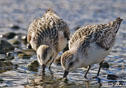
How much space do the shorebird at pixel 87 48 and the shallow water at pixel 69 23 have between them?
1.68 feet

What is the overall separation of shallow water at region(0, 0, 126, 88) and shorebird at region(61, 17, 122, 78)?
51 centimetres

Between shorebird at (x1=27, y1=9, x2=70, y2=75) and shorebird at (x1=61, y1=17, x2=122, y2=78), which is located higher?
shorebird at (x1=27, y1=9, x2=70, y2=75)

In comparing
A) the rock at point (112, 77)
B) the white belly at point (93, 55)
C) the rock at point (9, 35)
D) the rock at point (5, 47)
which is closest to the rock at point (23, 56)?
the rock at point (5, 47)

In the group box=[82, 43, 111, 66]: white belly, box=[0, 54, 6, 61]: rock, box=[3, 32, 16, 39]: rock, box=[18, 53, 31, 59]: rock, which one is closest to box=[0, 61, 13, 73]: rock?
box=[0, 54, 6, 61]: rock

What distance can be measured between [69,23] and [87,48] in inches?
297

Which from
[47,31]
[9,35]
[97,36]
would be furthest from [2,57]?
[97,36]

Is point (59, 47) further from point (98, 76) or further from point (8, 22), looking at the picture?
point (8, 22)

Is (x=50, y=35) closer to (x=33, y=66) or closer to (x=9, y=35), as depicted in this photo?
(x=33, y=66)

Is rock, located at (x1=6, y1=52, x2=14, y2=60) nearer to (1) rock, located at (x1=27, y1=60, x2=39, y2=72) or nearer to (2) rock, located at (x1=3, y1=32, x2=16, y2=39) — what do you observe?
(1) rock, located at (x1=27, y1=60, x2=39, y2=72)

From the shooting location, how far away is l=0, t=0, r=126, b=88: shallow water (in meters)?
9.34

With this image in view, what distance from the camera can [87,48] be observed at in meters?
9.48

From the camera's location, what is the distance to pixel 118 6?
18.9 m

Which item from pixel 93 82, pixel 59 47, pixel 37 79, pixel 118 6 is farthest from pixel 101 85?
pixel 118 6

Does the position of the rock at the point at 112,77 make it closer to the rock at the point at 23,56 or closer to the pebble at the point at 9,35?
the rock at the point at 23,56
